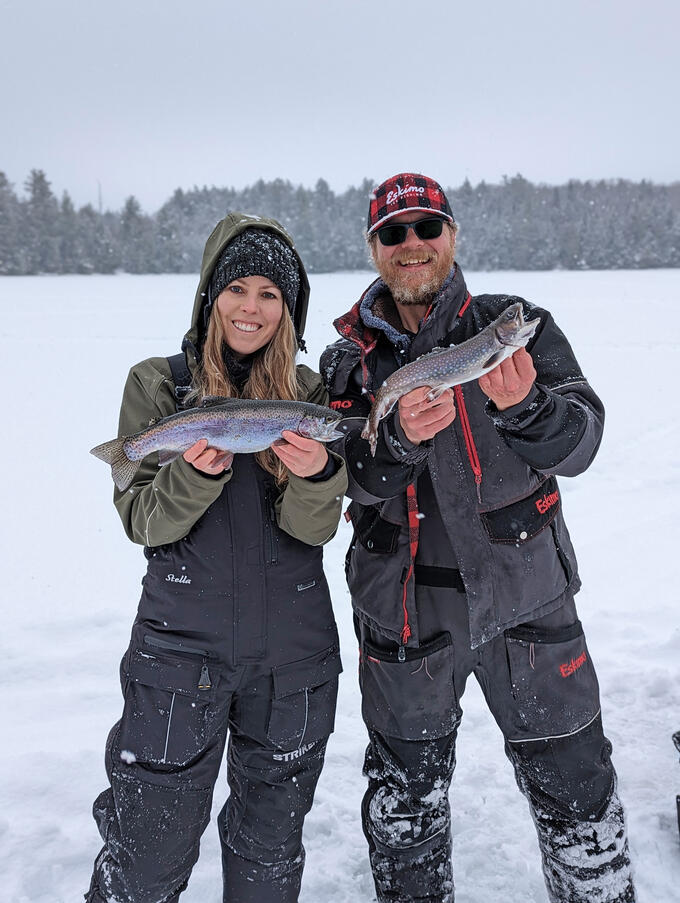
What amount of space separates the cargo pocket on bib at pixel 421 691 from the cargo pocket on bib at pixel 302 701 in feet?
1.13

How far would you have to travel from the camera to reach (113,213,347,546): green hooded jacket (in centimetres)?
270

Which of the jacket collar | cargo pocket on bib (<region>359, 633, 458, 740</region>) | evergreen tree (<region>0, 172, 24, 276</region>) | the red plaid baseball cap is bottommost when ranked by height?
cargo pocket on bib (<region>359, 633, 458, 740</region>)

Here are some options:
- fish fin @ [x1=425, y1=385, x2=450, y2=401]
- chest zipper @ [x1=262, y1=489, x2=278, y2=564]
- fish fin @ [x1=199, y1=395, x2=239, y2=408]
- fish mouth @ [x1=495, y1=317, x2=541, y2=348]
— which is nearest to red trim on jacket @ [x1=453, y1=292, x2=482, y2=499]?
fish fin @ [x1=425, y1=385, x2=450, y2=401]

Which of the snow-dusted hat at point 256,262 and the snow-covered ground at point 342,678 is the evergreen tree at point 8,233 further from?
the snow-dusted hat at point 256,262

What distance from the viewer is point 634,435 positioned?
12.0 meters

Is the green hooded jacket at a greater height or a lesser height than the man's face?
lesser

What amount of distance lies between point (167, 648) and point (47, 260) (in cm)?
8117

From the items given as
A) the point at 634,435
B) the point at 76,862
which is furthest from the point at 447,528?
the point at 634,435

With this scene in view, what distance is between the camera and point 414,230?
344cm

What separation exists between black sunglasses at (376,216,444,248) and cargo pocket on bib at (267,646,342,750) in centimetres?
217

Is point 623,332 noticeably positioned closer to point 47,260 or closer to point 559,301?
point 559,301

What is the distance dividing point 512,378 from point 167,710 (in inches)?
81.4

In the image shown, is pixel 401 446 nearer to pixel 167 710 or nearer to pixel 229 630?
pixel 229 630

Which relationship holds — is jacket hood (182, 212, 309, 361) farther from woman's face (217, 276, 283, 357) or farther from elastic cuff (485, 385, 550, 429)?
elastic cuff (485, 385, 550, 429)
